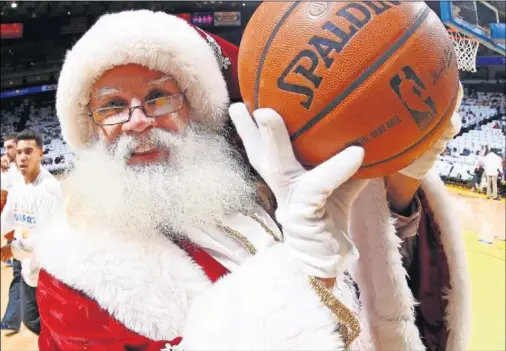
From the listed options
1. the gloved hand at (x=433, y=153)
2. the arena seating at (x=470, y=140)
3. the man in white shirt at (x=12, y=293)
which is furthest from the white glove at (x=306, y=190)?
the man in white shirt at (x=12, y=293)

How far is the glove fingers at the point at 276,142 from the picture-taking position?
2.22ft

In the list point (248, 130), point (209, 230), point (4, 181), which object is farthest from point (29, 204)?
point (248, 130)

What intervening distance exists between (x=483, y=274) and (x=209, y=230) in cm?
296

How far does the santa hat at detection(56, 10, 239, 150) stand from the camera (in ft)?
3.58

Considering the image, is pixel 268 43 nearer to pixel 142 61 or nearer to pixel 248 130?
pixel 248 130

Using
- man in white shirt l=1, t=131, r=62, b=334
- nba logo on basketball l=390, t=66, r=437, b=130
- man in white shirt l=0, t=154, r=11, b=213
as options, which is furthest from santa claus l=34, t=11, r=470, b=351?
man in white shirt l=0, t=154, r=11, b=213

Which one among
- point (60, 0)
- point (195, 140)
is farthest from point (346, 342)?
point (60, 0)

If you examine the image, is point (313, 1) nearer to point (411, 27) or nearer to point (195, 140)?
point (411, 27)

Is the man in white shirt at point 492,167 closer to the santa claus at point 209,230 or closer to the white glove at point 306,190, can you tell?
the santa claus at point 209,230

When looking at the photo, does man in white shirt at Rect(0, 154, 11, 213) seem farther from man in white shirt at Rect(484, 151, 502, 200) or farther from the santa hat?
man in white shirt at Rect(484, 151, 502, 200)

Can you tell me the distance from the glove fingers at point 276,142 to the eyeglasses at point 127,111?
0.48m

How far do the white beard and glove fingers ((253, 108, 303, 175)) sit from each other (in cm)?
43

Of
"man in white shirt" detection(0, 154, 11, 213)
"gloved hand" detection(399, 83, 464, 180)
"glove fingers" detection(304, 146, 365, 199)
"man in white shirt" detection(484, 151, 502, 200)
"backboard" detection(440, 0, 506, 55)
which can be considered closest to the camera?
"glove fingers" detection(304, 146, 365, 199)

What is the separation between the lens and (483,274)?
11.1ft
